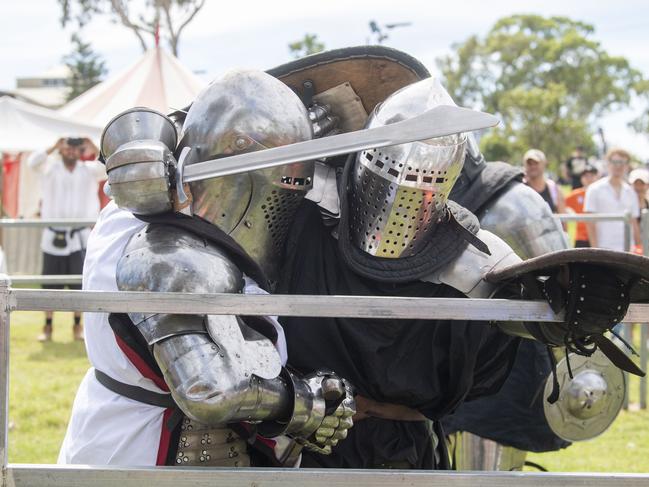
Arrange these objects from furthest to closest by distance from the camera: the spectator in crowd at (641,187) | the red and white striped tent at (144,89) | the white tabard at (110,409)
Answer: the red and white striped tent at (144,89), the spectator in crowd at (641,187), the white tabard at (110,409)

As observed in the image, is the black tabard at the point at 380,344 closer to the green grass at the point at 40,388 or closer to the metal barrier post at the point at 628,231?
the green grass at the point at 40,388

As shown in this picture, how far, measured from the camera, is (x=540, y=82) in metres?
51.4

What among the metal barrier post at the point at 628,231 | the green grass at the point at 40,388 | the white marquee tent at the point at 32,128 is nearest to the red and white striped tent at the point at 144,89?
the white marquee tent at the point at 32,128

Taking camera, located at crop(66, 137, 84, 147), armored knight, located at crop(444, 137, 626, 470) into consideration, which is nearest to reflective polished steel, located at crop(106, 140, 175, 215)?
armored knight, located at crop(444, 137, 626, 470)

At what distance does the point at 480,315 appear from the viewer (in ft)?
6.52

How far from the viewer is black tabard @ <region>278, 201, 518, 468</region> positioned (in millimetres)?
2660

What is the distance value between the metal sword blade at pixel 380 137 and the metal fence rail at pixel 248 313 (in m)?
0.46

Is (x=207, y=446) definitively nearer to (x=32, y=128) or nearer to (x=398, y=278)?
(x=398, y=278)

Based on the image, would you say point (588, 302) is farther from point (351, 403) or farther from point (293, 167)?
point (293, 167)

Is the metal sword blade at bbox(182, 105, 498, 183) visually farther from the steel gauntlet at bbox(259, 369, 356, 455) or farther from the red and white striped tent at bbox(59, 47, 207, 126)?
the red and white striped tent at bbox(59, 47, 207, 126)

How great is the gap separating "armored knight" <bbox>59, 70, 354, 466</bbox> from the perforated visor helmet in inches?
6.8

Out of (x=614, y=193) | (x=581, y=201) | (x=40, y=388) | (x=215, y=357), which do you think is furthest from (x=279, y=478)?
(x=581, y=201)

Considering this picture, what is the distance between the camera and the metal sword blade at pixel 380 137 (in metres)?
2.25

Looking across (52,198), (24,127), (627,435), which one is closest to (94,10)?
(24,127)
